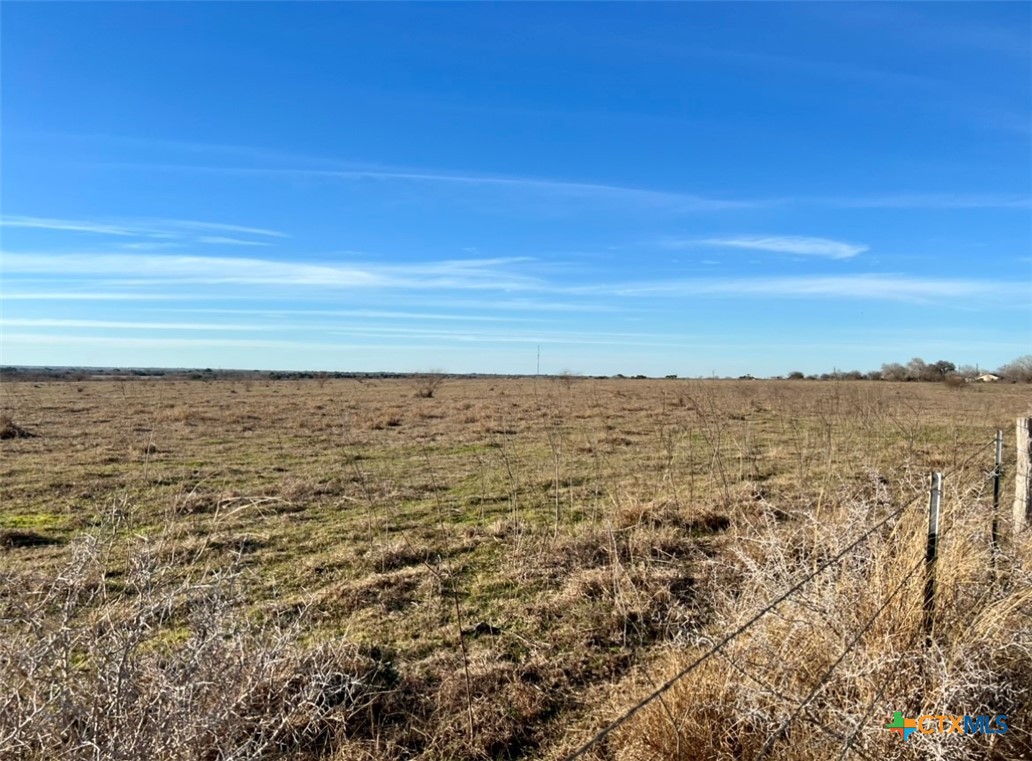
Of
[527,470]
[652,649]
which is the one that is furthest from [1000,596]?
[527,470]

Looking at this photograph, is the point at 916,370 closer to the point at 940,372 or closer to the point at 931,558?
the point at 940,372

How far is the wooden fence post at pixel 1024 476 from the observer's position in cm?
499

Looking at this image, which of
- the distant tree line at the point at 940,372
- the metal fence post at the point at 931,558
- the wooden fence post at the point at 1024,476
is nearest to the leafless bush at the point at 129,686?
the metal fence post at the point at 931,558

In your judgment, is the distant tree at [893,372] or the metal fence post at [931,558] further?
the distant tree at [893,372]

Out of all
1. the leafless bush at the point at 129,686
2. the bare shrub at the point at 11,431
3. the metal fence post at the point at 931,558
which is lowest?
the bare shrub at the point at 11,431

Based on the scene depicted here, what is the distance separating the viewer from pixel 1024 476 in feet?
16.8

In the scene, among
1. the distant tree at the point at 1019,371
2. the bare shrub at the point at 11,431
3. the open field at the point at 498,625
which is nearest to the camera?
the open field at the point at 498,625

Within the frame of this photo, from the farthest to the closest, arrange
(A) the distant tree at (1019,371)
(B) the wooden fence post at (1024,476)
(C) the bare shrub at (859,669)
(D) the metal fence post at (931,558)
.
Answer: (A) the distant tree at (1019,371), (B) the wooden fence post at (1024,476), (D) the metal fence post at (931,558), (C) the bare shrub at (859,669)

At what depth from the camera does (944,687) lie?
2.66m

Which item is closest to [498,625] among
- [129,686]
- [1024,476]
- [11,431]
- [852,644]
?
[852,644]

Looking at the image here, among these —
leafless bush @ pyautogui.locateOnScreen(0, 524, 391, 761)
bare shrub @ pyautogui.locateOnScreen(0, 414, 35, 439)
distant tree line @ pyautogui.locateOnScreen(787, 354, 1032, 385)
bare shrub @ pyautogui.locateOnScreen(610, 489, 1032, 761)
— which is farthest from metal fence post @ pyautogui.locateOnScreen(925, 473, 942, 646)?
distant tree line @ pyautogui.locateOnScreen(787, 354, 1032, 385)

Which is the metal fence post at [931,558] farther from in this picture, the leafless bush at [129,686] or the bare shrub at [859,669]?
the leafless bush at [129,686]

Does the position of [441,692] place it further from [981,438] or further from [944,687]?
[981,438]

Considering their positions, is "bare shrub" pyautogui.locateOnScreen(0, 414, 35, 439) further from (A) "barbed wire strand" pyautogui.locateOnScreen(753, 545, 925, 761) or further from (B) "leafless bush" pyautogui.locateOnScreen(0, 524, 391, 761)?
(A) "barbed wire strand" pyautogui.locateOnScreen(753, 545, 925, 761)
